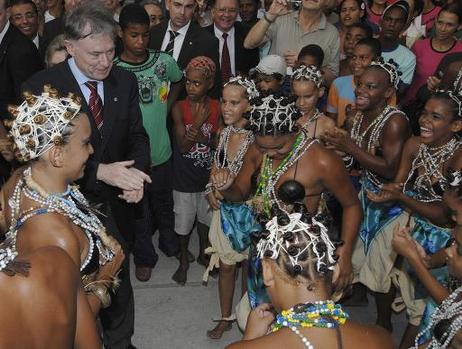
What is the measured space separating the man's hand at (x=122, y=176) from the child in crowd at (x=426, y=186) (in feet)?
5.01

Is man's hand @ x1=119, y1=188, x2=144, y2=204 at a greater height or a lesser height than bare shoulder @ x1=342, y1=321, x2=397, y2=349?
lesser

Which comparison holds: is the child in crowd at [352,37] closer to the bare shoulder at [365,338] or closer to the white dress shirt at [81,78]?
the white dress shirt at [81,78]

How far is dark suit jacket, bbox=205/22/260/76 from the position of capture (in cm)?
675

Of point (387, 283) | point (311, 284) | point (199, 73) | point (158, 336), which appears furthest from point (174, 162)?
point (311, 284)

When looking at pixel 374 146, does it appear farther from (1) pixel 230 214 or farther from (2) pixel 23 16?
(2) pixel 23 16

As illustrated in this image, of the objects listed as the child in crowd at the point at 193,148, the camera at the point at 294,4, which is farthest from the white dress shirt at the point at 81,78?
the camera at the point at 294,4

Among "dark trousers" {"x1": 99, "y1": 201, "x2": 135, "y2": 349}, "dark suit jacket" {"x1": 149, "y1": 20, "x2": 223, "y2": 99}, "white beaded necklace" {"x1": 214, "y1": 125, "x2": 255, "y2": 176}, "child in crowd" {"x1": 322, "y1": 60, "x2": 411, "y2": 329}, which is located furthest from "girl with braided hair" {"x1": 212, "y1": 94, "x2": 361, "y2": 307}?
"dark suit jacket" {"x1": 149, "y1": 20, "x2": 223, "y2": 99}

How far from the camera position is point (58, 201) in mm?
3090

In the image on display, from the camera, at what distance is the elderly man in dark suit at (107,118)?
12.9 ft

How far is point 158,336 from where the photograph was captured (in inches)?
194

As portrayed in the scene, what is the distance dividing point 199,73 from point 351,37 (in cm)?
181

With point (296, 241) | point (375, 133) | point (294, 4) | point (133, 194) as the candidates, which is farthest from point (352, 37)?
point (296, 241)

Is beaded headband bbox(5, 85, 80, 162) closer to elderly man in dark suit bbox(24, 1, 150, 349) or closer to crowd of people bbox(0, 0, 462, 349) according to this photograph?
crowd of people bbox(0, 0, 462, 349)

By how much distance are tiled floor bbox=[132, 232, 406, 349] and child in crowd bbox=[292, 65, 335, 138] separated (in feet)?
5.15
